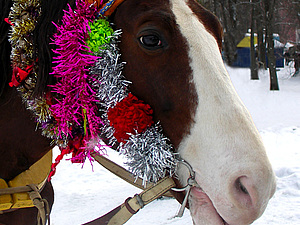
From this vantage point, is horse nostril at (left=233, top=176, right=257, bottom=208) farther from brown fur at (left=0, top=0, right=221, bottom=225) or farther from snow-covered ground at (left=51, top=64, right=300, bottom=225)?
snow-covered ground at (left=51, top=64, right=300, bottom=225)

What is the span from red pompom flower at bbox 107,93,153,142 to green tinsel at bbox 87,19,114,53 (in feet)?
0.90

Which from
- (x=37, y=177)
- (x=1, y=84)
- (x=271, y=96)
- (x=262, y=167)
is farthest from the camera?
(x=271, y=96)

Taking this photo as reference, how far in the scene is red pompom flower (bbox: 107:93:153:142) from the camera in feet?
4.62

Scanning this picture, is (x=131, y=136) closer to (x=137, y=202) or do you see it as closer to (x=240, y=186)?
(x=137, y=202)

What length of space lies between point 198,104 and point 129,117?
12.2 inches

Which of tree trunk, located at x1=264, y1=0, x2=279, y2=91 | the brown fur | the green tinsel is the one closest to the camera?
the brown fur

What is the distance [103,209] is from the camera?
430 centimetres

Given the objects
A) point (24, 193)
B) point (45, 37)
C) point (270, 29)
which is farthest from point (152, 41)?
point (270, 29)

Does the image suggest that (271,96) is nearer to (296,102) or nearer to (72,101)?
(296,102)

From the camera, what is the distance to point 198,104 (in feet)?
4.31

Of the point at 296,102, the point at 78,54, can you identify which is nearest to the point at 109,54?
the point at 78,54

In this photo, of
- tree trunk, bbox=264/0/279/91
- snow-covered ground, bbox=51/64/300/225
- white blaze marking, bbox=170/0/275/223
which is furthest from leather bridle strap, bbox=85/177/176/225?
tree trunk, bbox=264/0/279/91

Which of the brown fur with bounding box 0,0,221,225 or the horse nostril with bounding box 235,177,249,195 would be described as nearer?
the horse nostril with bounding box 235,177,249,195

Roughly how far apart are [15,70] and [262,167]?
1246 millimetres
